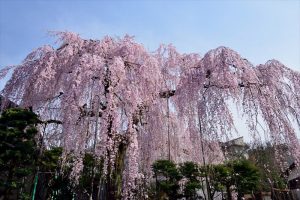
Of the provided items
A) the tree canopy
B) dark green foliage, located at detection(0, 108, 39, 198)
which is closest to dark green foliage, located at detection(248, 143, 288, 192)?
the tree canopy

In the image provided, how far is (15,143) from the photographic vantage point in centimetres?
698

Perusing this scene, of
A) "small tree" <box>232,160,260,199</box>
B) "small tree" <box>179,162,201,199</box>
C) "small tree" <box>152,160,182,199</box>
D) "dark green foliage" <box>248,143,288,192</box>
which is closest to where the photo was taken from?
"dark green foliage" <box>248,143,288,192</box>

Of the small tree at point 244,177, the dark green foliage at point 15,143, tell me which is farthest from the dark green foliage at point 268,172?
the dark green foliage at point 15,143

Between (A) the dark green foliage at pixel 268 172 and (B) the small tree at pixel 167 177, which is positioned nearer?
(A) the dark green foliage at pixel 268 172

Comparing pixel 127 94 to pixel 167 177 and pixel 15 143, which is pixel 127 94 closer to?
pixel 15 143

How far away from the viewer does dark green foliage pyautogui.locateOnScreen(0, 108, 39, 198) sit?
22.4 feet

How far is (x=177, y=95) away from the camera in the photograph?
24.5 ft

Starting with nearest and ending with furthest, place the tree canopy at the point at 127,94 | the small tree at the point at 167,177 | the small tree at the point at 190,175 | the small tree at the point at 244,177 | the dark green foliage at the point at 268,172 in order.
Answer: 1. the tree canopy at the point at 127,94
2. the dark green foliage at the point at 268,172
3. the small tree at the point at 167,177
4. the small tree at the point at 190,175
5. the small tree at the point at 244,177

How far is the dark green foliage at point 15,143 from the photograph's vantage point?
684cm

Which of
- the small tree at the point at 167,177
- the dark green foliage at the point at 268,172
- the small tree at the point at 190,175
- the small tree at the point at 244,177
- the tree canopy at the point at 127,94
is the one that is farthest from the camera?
the small tree at the point at 244,177

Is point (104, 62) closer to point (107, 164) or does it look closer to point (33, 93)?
point (33, 93)

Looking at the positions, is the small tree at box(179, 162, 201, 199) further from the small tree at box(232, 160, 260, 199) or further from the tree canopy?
the tree canopy

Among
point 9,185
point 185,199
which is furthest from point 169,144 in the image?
point 9,185

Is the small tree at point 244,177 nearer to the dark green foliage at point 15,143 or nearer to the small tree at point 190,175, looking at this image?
the small tree at point 190,175
